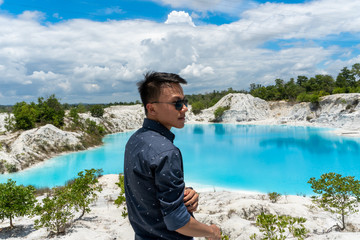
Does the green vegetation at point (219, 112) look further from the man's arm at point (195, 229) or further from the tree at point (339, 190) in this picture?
the man's arm at point (195, 229)

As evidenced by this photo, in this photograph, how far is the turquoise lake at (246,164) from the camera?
12211mm

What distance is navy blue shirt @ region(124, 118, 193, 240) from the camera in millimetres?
1118

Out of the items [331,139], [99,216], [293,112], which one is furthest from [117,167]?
[293,112]

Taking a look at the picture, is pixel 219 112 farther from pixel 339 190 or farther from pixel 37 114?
pixel 339 190

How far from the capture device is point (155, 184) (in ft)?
3.89

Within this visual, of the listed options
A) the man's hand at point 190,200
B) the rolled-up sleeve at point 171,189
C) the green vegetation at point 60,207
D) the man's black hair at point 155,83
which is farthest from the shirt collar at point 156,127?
the green vegetation at point 60,207

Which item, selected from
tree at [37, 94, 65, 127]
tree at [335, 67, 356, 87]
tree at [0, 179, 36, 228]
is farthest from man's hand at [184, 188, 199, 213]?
tree at [335, 67, 356, 87]

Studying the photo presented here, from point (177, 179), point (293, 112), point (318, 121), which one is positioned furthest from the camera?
point (293, 112)

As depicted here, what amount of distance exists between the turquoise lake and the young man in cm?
1050

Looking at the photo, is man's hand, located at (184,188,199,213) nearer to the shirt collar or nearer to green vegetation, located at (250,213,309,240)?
the shirt collar

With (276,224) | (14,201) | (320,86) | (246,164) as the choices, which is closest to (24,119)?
(246,164)

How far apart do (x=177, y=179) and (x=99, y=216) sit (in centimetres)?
527

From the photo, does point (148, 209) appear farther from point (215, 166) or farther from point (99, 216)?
point (215, 166)

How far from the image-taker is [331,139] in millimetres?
23547
